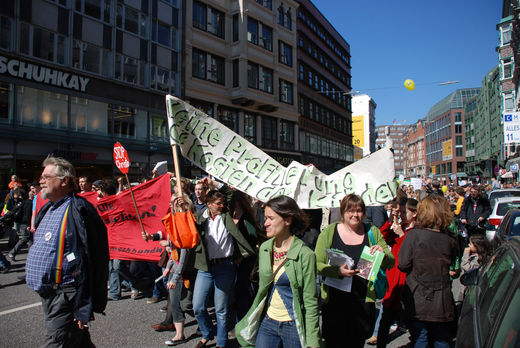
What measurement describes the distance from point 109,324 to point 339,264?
367cm

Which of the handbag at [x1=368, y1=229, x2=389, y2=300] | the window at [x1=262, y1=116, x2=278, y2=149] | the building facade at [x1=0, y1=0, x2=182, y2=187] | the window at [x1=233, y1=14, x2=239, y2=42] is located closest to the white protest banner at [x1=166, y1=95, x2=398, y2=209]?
the handbag at [x1=368, y1=229, x2=389, y2=300]

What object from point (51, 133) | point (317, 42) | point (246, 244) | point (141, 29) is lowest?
point (246, 244)

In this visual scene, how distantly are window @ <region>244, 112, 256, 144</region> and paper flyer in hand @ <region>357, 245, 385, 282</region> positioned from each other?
25896 mm

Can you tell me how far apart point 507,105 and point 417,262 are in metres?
58.5

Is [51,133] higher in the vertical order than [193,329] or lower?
higher

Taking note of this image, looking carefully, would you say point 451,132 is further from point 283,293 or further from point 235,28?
point 283,293

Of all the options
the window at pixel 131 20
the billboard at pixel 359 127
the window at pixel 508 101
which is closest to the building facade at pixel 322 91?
the window at pixel 131 20

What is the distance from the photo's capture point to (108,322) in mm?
5402

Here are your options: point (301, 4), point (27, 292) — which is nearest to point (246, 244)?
point (27, 292)

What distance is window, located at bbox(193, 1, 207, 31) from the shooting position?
83.6ft

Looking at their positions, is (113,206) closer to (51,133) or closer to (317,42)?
(51,133)

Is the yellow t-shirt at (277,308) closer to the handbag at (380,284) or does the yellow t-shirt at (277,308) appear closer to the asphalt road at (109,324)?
the asphalt road at (109,324)

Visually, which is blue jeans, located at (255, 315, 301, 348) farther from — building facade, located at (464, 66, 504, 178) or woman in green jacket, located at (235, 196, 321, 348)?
building facade, located at (464, 66, 504, 178)

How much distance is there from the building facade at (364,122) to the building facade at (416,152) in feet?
94.2
